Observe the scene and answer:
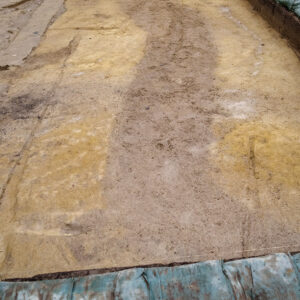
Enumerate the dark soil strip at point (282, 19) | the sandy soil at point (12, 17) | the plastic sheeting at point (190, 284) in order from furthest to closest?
the sandy soil at point (12, 17), the dark soil strip at point (282, 19), the plastic sheeting at point (190, 284)

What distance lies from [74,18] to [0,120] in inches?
111

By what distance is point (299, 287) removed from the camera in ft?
4.76

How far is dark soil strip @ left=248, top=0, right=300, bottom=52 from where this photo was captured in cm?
402

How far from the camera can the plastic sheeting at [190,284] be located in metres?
1.44

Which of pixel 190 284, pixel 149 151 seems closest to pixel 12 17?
pixel 149 151

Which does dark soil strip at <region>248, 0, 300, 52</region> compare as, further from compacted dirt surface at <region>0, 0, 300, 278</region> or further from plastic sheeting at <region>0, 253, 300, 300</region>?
plastic sheeting at <region>0, 253, 300, 300</region>

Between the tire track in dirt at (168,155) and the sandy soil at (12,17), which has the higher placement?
the sandy soil at (12,17)

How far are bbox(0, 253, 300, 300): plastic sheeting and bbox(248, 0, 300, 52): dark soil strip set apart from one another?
329 cm

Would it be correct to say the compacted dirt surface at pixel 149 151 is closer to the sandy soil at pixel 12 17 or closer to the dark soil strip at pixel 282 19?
the dark soil strip at pixel 282 19

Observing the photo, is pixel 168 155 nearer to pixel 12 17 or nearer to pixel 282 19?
pixel 282 19

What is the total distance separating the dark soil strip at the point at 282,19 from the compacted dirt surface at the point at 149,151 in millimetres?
131

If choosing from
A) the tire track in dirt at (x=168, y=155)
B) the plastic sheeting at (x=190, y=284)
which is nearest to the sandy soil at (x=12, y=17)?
the tire track in dirt at (x=168, y=155)

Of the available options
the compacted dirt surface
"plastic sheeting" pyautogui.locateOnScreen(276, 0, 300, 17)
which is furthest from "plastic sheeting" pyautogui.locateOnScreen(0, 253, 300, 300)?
"plastic sheeting" pyautogui.locateOnScreen(276, 0, 300, 17)

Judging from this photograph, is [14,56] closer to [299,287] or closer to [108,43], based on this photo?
[108,43]
